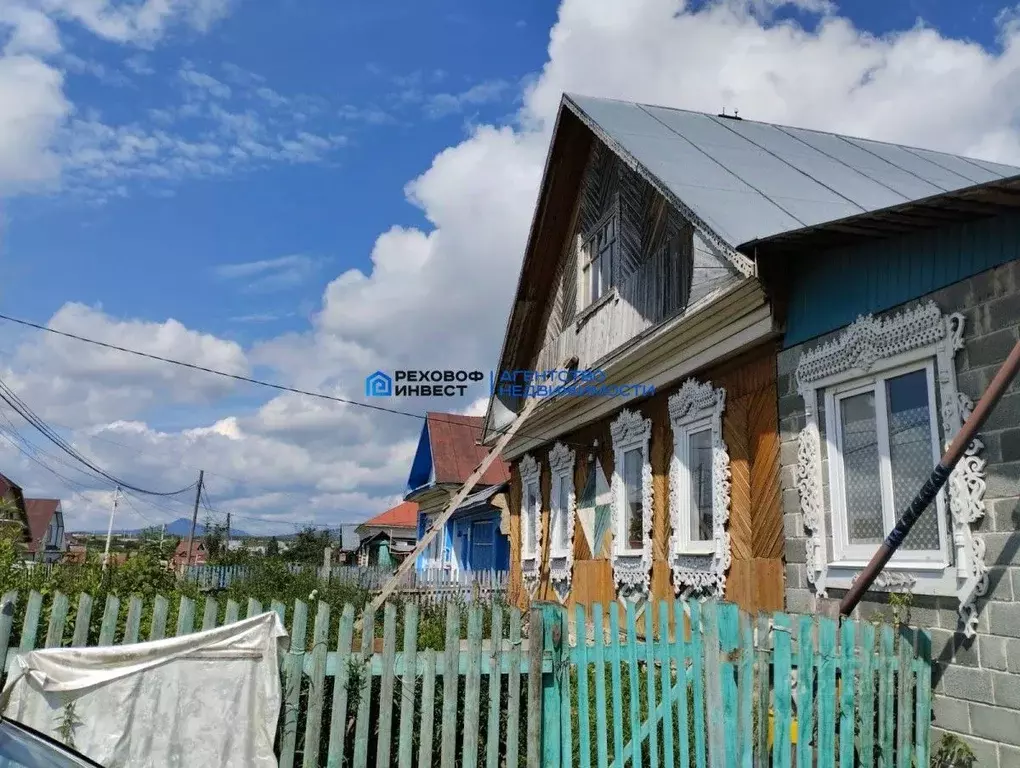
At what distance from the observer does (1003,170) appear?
9.87 metres

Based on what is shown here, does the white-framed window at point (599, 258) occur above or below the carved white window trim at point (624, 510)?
above

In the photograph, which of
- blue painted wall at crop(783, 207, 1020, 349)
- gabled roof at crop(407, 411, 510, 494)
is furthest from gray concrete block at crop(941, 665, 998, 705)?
gabled roof at crop(407, 411, 510, 494)

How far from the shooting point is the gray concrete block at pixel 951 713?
15.1 ft

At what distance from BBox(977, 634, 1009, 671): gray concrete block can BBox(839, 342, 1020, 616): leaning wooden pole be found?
0.63 meters

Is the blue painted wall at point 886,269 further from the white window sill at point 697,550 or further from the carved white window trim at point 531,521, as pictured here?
the carved white window trim at point 531,521

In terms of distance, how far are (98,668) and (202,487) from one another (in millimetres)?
51199

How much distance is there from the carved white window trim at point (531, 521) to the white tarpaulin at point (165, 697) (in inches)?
361

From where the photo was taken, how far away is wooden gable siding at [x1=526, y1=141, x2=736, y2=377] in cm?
788

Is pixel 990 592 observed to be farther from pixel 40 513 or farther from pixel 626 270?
pixel 40 513

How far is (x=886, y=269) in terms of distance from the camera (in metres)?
5.50

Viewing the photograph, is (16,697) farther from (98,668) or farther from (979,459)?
(979,459)

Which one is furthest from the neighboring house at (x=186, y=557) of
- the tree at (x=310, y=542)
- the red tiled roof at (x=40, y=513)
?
the red tiled roof at (x=40, y=513)

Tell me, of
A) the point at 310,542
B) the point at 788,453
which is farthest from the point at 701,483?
the point at 310,542

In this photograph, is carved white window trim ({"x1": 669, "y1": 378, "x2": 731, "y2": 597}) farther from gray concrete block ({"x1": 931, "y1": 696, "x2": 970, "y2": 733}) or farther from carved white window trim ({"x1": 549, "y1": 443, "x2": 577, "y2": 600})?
carved white window trim ({"x1": 549, "y1": 443, "x2": 577, "y2": 600})
